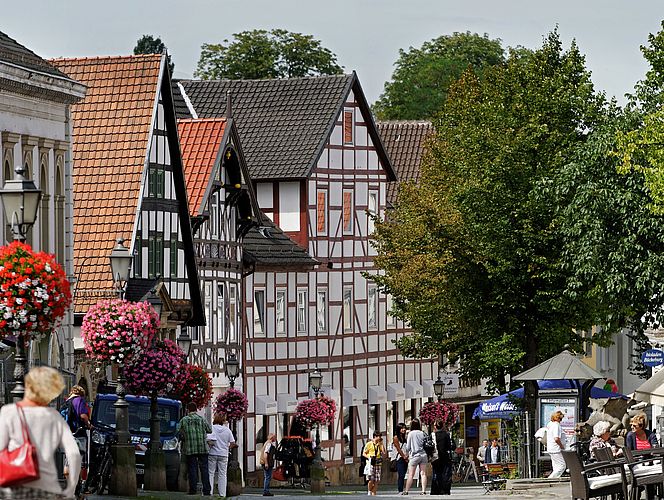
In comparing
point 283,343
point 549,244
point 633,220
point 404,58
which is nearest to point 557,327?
point 549,244

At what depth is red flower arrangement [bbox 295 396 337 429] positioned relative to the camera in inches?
2199

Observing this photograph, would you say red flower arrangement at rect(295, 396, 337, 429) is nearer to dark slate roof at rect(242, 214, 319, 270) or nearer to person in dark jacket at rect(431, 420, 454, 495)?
dark slate roof at rect(242, 214, 319, 270)

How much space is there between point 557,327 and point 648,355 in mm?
3288

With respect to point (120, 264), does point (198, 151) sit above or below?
above

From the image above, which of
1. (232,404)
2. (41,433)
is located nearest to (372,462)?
(232,404)

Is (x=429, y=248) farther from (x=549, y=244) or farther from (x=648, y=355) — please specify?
(x=648, y=355)

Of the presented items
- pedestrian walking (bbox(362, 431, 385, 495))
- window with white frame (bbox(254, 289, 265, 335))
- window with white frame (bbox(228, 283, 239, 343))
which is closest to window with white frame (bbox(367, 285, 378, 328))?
window with white frame (bbox(254, 289, 265, 335))

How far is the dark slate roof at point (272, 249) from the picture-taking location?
61.7m

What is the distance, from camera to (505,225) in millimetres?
50312

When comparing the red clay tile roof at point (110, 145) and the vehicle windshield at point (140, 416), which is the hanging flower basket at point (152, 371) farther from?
the red clay tile roof at point (110, 145)

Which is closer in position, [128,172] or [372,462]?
[372,462]

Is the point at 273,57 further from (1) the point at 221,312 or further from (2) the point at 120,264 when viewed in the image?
(2) the point at 120,264

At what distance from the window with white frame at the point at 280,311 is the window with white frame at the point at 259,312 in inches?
30.2

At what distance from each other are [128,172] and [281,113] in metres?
19.1
